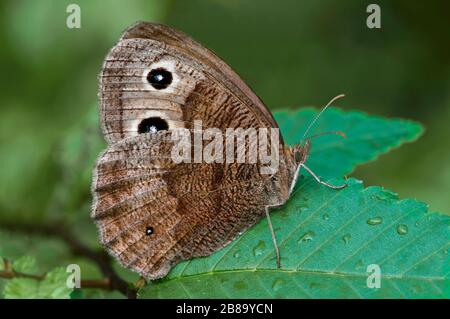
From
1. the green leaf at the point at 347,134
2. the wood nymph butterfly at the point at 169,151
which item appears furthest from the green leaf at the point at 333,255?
the green leaf at the point at 347,134

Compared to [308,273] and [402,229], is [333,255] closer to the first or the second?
[308,273]

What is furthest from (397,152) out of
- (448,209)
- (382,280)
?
(382,280)

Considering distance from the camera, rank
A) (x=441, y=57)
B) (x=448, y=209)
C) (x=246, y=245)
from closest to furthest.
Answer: (x=246, y=245) < (x=448, y=209) < (x=441, y=57)

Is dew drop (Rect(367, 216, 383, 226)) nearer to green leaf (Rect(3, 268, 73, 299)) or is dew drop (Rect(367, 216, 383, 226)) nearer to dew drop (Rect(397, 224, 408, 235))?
dew drop (Rect(397, 224, 408, 235))

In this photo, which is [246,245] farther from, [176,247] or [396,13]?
[396,13]

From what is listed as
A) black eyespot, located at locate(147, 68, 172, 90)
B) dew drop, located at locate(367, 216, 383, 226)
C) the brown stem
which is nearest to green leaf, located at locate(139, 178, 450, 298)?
dew drop, located at locate(367, 216, 383, 226)

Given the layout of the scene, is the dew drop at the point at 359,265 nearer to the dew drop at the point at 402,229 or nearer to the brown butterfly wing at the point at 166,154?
the dew drop at the point at 402,229
